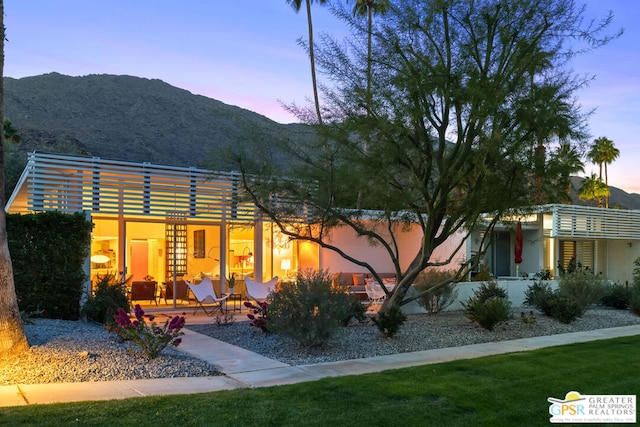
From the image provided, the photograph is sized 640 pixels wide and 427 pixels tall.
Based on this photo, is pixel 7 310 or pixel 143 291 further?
pixel 143 291

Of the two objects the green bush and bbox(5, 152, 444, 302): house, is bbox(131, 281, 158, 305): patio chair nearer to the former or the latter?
bbox(5, 152, 444, 302): house

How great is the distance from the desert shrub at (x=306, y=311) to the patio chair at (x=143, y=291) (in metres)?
5.76

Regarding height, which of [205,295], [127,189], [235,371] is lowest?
[235,371]

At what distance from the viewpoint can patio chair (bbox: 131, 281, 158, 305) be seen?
14.2 meters

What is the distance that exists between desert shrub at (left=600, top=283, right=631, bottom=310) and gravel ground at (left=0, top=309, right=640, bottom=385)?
257cm

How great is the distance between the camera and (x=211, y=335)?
11125 millimetres

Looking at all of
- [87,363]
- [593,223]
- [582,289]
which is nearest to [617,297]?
[582,289]

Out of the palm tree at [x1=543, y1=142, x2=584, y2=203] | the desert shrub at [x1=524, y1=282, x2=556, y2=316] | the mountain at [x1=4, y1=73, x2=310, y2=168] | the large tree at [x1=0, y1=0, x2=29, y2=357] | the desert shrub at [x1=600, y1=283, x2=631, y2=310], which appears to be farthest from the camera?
the mountain at [x1=4, y1=73, x2=310, y2=168]

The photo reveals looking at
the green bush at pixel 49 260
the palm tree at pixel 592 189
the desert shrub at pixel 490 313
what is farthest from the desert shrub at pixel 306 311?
the palm tree at pixel 592 189

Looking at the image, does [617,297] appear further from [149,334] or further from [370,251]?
[149,334]

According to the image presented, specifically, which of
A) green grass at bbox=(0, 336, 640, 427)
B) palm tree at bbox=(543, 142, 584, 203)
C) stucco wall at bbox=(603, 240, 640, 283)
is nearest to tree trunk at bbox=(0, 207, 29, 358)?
green grass at bbox=(0, 336, 640, 427)

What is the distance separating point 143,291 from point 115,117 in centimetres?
6429

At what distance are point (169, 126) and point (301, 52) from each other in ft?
223

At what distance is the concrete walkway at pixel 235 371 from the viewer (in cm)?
623
